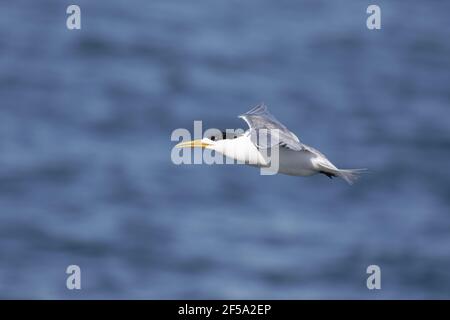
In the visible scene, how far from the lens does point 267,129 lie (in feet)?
42.6

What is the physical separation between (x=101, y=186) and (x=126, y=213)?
115 centimetres

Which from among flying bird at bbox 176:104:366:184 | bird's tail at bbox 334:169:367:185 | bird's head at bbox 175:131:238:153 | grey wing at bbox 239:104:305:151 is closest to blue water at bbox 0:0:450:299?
bird's head at bbox 175:131:238:153

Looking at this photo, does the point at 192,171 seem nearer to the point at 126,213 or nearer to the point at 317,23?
the point at 126,213

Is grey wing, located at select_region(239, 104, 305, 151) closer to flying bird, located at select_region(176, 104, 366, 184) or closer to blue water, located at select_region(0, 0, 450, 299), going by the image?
flying bird, located at select_region(176, 104, 366, 184)

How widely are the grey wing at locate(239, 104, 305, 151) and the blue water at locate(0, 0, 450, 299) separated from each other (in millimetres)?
14416

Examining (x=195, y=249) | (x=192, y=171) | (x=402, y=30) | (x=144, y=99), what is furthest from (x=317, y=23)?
(x=195, y=249)

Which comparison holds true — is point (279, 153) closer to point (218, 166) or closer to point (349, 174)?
point (349, 174)

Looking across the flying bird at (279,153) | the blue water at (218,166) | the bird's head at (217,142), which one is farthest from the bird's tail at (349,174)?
the blue water at (218,166)

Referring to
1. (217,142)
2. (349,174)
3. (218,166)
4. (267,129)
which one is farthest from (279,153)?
(218,166)

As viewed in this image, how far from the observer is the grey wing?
12297mm

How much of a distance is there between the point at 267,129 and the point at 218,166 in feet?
70.9

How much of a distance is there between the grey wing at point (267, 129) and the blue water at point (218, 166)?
14416mm

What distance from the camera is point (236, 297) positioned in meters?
28.4

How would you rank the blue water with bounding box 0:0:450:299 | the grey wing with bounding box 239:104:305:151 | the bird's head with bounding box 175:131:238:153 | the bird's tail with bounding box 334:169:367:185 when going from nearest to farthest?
the grey wing with bounding box 239:104:305:151, the bird's tail with bounding box 334:169:367:185, the bird's head with bounding box 175:131:238:153, the blue water with bounding box 0:0:450:299
